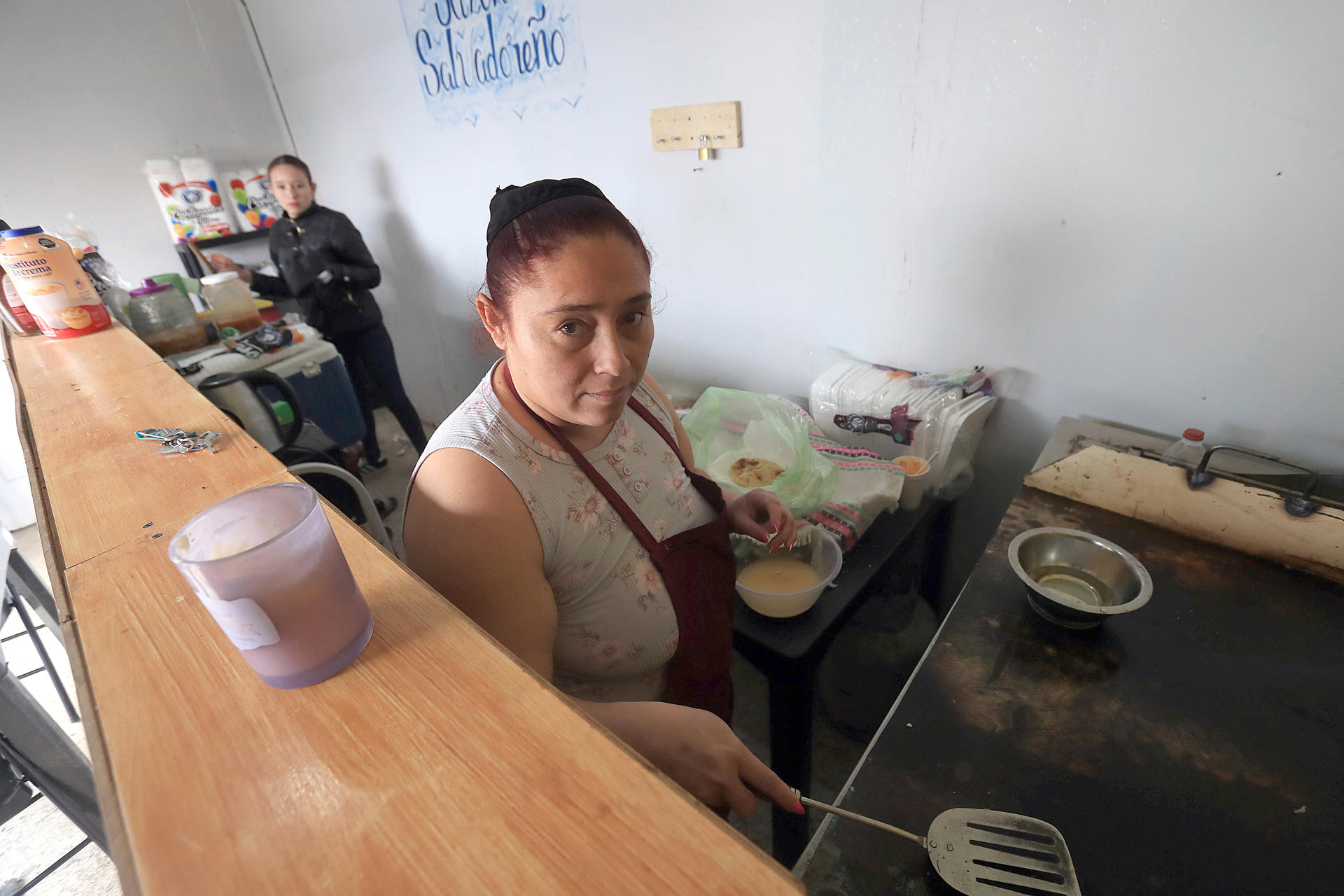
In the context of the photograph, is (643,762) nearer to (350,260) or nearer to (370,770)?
(370,770)

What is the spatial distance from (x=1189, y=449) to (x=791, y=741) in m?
1.07

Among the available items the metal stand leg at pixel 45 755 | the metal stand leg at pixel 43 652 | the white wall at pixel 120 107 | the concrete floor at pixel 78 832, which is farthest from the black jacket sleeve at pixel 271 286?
the metal stand leg at pixel 45 755

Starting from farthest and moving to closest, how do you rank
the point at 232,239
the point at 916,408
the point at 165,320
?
the point at 232,239, the point at 165,320, the point at 916,408

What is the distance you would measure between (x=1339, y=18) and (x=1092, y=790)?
129cm

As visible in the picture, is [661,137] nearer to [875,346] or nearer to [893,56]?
[893,56]

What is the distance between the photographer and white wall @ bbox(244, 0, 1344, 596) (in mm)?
1073

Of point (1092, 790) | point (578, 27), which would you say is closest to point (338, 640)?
point (1092, 790)

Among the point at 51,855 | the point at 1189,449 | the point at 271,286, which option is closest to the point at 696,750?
the point at 1189,449

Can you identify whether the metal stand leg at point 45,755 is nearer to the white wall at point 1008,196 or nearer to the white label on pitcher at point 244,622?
the white label on pitcher at point 244,622

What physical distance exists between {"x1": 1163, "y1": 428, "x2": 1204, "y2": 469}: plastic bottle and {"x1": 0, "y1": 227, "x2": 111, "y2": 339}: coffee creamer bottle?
8.90 feet

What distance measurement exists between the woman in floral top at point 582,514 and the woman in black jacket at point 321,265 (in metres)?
2.12

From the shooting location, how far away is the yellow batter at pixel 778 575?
4.07 feet

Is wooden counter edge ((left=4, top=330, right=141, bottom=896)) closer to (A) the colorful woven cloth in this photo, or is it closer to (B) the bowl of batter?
(B) the bowl of batter

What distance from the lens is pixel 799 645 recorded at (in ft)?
3.66
